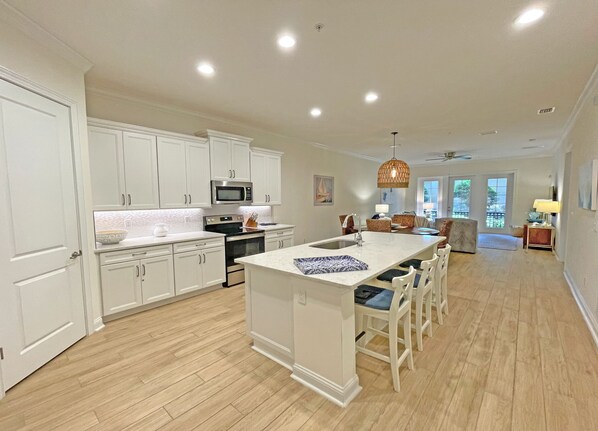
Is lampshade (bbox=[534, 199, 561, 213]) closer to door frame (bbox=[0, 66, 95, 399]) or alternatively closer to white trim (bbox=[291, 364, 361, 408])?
white trim (bbox=[291, 364, 361, 408])

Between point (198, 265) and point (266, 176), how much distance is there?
6.86 feet

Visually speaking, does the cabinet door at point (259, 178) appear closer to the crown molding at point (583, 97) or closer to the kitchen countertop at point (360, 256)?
the kitchen countertop at point (360, 256)

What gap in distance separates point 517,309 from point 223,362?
3.58m

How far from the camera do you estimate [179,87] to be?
3236 millimetres

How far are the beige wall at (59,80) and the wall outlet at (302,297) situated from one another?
7.55 ft

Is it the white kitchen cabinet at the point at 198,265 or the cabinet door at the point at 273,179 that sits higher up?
the cabinet door at the point at 273,179

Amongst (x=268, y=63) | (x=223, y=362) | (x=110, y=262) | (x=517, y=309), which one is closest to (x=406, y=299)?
(x=223, y=362)

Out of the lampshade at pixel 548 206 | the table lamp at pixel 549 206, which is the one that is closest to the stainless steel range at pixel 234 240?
the table lamp at pixel 549 206

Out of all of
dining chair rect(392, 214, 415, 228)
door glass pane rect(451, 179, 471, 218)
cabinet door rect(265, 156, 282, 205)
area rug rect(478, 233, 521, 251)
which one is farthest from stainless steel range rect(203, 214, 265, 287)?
door glass pane rect(451, 179, 471, 218)

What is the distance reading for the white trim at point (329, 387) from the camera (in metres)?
1.83

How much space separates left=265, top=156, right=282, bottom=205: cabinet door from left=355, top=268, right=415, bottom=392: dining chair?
3136 mm

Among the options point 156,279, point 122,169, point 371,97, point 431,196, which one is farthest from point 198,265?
point 431,196

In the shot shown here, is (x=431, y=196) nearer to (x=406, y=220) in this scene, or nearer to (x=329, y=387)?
(x=406, y=220)

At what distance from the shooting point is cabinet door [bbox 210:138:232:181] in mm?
4145
